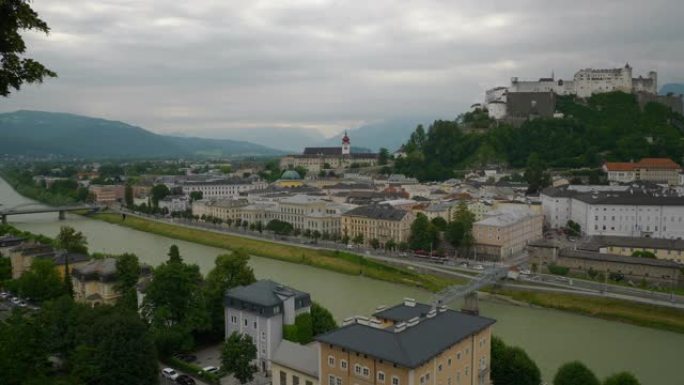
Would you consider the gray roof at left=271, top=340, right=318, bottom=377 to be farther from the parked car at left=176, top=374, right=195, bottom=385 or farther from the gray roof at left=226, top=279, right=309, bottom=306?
the parked car at left=176, top=374, right=195, bottom=385

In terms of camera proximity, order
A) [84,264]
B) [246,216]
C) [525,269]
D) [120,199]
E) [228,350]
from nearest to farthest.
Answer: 1. [228,350]
2. [84,264]
3. [525,269]
4. [246,216]
5. [120,199]

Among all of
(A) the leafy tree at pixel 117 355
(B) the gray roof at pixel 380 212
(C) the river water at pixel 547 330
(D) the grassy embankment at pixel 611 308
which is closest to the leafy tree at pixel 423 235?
(B) the gray roof at pixel 380 212

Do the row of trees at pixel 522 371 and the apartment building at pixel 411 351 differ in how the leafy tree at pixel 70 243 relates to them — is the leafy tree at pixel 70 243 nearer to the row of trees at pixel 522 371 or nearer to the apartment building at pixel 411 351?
the apartment building at pixel 411 351

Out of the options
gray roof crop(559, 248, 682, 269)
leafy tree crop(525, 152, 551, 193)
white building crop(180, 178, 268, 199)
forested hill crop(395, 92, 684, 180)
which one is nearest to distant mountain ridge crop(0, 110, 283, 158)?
white building crop(180, 178, 268, 199)

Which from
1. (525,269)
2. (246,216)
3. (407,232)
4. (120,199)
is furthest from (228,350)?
(120,199)

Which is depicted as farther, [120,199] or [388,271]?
[120,199]

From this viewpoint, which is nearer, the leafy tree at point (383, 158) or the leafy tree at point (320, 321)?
the leafy tree at point (320, 321)

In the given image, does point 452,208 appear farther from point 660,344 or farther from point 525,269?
point 660,344
